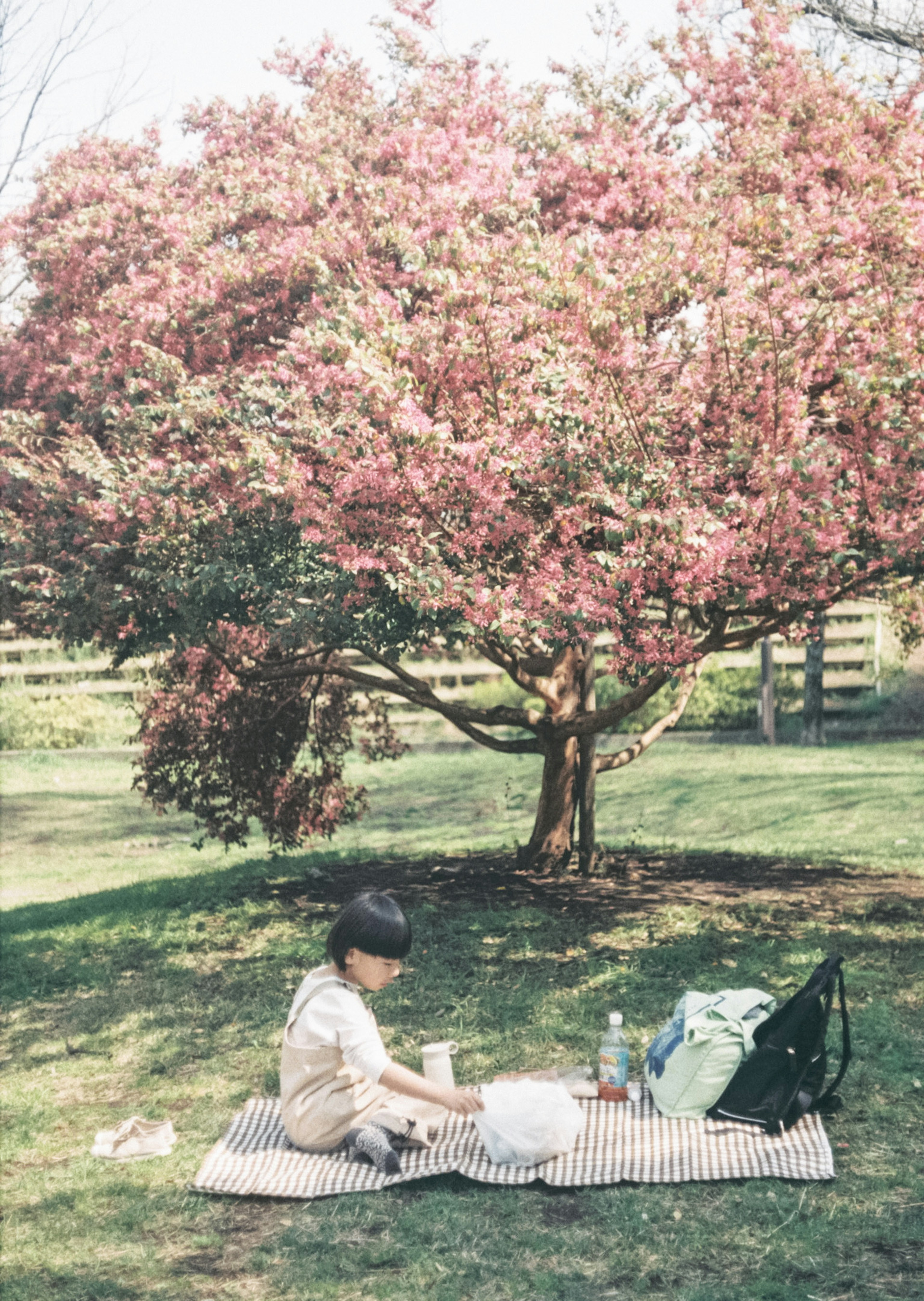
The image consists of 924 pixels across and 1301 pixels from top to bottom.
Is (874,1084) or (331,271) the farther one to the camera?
(331,271)

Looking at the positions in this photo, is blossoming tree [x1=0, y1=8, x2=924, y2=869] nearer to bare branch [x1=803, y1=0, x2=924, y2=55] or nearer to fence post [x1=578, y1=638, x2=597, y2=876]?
fence post [x1=578, y1=638, x2=597, y2=876]

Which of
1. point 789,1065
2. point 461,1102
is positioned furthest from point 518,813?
point 461,1102

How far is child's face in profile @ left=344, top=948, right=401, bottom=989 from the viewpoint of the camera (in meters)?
4.32

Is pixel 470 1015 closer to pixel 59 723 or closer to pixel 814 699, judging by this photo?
pixel 814 699

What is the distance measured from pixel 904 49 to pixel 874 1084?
7.91 metres

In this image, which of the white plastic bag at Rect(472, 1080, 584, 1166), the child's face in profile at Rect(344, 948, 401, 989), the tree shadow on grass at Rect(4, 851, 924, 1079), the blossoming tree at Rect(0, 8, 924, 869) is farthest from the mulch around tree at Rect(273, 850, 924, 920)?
the child's face in profile at Rect(344, 948, 401, 989)

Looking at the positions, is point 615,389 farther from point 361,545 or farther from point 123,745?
point 123,745

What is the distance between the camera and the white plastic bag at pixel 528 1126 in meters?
4.38

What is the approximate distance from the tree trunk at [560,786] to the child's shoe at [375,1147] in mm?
4711

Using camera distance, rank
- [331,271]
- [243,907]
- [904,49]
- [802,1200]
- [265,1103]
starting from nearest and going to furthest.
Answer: [802,1200] → [265,1103] → [331,271] → [243,907] → [904,49]

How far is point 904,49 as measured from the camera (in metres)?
9.59

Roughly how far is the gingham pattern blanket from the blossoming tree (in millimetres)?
2288

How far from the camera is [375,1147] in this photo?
14.4 feet

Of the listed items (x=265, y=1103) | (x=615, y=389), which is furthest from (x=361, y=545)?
(x=265, y=1103)
